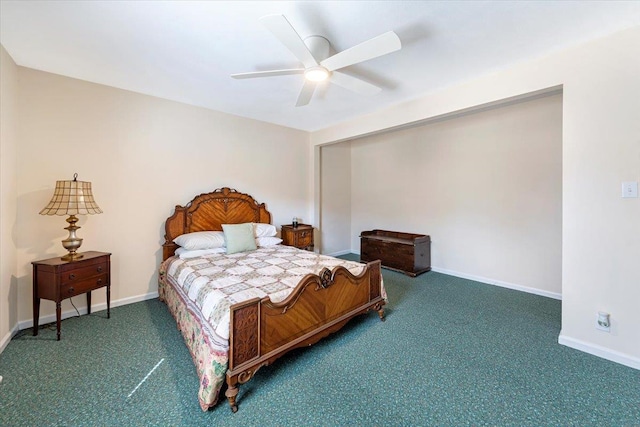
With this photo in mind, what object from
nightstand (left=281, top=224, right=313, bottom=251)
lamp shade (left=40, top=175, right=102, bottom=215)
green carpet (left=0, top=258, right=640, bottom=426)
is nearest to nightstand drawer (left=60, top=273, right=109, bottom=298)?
green carpet (left=0, top=258, right=640, bottom=426)

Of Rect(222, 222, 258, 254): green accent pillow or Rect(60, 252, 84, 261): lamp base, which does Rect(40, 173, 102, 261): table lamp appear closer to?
Rect(60, 252, 84, 261): lamp base

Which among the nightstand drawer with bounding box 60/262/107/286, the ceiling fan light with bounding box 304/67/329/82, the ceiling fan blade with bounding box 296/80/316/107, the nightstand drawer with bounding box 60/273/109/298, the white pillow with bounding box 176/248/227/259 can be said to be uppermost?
the ceiling fan blade with bounding box 296/80/316/107

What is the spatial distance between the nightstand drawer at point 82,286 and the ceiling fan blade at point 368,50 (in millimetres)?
2953

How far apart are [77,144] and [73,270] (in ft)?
4.45

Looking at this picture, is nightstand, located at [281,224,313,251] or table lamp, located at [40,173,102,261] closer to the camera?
table lamp, located at [40,173,102,261]

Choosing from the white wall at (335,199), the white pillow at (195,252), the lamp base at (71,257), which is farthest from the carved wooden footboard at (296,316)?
the white wall at (335,199)

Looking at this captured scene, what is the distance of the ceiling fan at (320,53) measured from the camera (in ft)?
5.49

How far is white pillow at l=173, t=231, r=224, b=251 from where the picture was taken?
3201 millimetres

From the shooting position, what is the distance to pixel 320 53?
2174 mm

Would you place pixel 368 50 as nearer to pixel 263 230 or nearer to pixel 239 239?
pixel 239 239

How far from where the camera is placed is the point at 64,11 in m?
1.85

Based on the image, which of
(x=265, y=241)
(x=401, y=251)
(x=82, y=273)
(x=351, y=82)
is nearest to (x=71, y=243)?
(x=82, y=273)

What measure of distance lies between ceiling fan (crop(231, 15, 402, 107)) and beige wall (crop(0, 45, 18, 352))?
2.02 m

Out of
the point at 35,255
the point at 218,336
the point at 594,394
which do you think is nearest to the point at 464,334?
the point at 594,394
